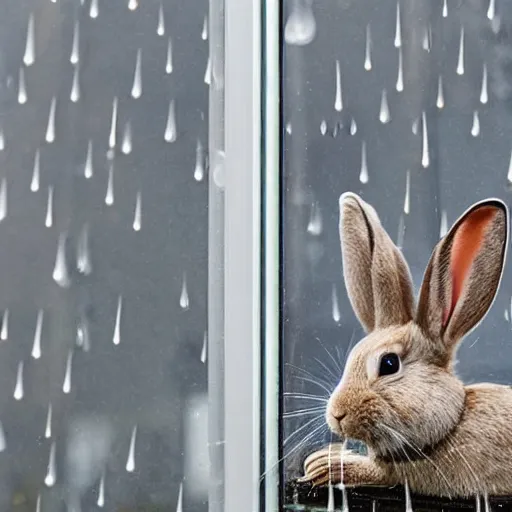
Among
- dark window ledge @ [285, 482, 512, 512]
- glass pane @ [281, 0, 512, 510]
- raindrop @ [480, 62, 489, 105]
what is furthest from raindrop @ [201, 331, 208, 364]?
raindrop @ [480, 62, 489, 105]

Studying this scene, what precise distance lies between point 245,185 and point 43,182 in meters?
0.34

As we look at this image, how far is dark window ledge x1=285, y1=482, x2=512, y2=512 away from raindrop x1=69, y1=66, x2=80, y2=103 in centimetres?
70

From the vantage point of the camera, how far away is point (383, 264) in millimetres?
1055

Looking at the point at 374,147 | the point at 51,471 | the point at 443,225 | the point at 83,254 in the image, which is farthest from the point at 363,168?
the point at 51,471

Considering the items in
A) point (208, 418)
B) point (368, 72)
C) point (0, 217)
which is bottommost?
point (208, 418)

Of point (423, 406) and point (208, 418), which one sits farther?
point (208, 418)

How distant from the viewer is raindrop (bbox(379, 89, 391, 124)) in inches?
42.8

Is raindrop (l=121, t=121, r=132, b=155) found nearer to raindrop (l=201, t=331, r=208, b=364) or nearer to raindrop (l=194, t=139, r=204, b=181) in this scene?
raindrop (l=194, t=139, r=204, b=181)

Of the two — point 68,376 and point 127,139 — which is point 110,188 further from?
point 68,376

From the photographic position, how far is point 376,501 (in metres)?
1.04

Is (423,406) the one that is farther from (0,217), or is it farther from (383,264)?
(0,217)

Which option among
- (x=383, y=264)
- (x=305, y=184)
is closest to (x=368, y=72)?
(x=305, y=184)

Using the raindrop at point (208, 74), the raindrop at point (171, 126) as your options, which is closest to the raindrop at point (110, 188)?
the raindrop at point (171, 126)

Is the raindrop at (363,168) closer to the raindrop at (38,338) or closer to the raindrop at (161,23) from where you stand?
the raindrop at (161,23)
